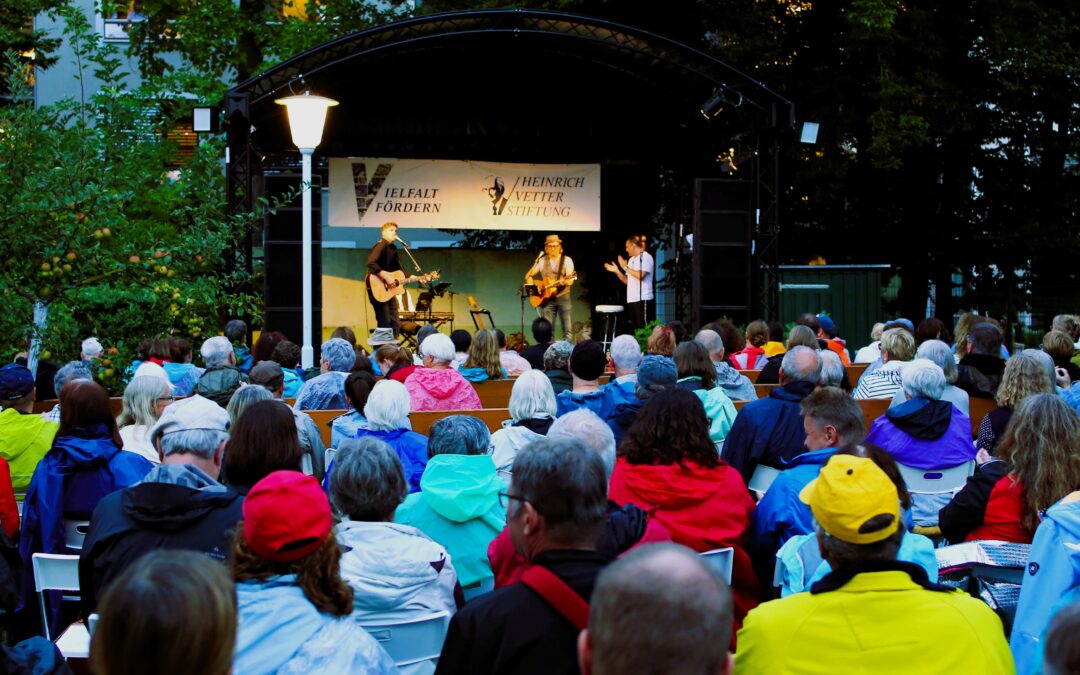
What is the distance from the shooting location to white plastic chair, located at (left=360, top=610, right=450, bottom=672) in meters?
3.35

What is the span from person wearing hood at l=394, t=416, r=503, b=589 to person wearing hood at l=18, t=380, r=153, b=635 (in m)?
1.34

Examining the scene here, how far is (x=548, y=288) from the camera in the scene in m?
18.0

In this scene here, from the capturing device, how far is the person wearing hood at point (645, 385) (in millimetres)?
5605

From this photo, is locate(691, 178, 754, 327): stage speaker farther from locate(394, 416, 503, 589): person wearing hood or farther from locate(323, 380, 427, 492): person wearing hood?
locate(394, 416, 503, 589): person wearing hood

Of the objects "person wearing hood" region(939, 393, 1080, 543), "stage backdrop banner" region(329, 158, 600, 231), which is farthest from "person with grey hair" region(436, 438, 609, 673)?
"stage backdrop banner" region(329, 158, 600, 231)

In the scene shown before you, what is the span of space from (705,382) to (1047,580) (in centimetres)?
309

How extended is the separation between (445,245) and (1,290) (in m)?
15.4

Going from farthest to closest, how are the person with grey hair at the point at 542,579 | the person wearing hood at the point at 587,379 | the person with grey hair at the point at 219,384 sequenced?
the person with grey hair at the point at 219,384, the person wearing hood at the point at 587,379, the person with grey hair at the point at 542,579

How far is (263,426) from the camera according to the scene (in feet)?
13.0

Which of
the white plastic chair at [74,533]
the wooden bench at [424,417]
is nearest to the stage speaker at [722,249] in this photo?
the wooden bench at [424,417]

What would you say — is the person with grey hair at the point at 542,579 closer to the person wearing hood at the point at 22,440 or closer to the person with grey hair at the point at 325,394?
the person wearing hood at the point at 22,440

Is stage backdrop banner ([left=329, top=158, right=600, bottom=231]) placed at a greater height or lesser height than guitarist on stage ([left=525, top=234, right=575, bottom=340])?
greater

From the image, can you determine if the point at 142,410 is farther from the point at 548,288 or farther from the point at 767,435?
the point at 548,288

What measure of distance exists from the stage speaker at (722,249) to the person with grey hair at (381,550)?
12211 millimetres
